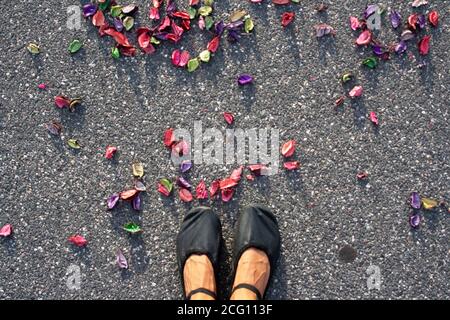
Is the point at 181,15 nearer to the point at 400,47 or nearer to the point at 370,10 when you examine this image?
the point at 370,10

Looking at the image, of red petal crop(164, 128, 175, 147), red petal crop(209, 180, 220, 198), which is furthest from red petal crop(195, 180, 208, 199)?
red petal crop(164, 128, 175, 147)

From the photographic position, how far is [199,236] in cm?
263

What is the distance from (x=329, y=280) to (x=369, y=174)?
54 cm

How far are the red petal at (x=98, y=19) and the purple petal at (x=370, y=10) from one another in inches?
50.5

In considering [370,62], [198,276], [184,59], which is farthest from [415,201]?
[184,59]

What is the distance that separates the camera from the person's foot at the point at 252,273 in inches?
101

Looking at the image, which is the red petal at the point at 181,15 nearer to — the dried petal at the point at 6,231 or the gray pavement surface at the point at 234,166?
Result: the gray pavement surface at the point at 234,166

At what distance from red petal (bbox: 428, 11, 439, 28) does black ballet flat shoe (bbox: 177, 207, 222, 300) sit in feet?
4.61

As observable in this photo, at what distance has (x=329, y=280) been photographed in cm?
268

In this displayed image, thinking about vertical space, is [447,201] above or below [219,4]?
below

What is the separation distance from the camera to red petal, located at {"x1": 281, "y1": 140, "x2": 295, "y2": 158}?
8.84 feet

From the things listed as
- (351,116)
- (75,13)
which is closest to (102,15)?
(75,13)

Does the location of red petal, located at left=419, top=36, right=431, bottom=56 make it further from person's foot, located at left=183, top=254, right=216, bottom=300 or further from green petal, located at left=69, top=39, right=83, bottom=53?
green petal, located at left=69, top=39, right=83, bottom=53

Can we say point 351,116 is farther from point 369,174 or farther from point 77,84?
point 77,84
